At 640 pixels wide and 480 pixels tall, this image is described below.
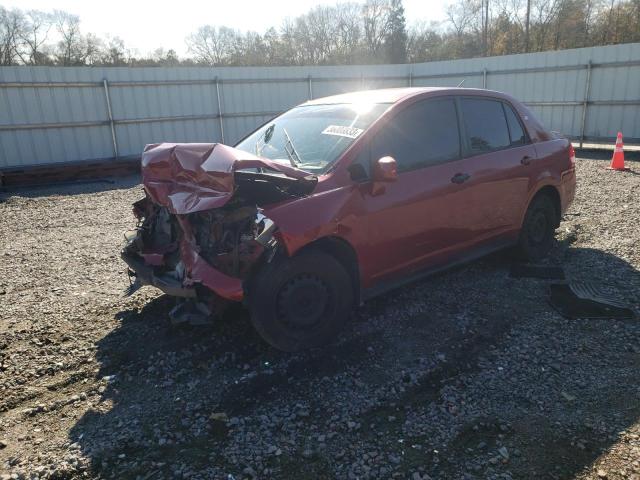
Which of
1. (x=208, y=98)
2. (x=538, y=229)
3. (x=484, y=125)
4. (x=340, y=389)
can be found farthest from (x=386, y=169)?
(x=208, y=98)

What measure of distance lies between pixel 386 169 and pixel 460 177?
42.1 inches

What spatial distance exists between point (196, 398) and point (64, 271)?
10.9ft

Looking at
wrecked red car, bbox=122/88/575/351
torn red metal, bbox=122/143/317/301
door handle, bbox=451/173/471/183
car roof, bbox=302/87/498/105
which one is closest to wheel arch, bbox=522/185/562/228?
wrecked red car, bbox=122/88/575/351

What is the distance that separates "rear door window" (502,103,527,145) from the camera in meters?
4.82

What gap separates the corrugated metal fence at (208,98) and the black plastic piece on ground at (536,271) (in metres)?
10.5

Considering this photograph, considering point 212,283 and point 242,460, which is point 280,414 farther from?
point 212,283

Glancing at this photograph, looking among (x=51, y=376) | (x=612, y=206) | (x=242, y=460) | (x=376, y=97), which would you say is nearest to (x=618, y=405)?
(x=242, y=460)

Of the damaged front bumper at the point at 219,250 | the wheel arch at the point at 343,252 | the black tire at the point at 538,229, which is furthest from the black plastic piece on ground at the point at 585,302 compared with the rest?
the damaged front bumper at the point at 219,250

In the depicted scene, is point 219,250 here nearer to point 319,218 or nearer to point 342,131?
point 319,218

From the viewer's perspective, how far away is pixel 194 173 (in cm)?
323

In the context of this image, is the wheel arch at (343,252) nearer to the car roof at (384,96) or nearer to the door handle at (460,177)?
the door handle at (460,177)

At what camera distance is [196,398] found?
305 cm

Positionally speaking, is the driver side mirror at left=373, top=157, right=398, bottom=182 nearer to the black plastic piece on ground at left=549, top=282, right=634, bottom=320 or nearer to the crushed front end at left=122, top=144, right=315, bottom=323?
the crushed front end at left=122, top=144, right=315, bottom=323

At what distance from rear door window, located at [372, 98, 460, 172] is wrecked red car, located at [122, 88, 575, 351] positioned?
0.04ft
